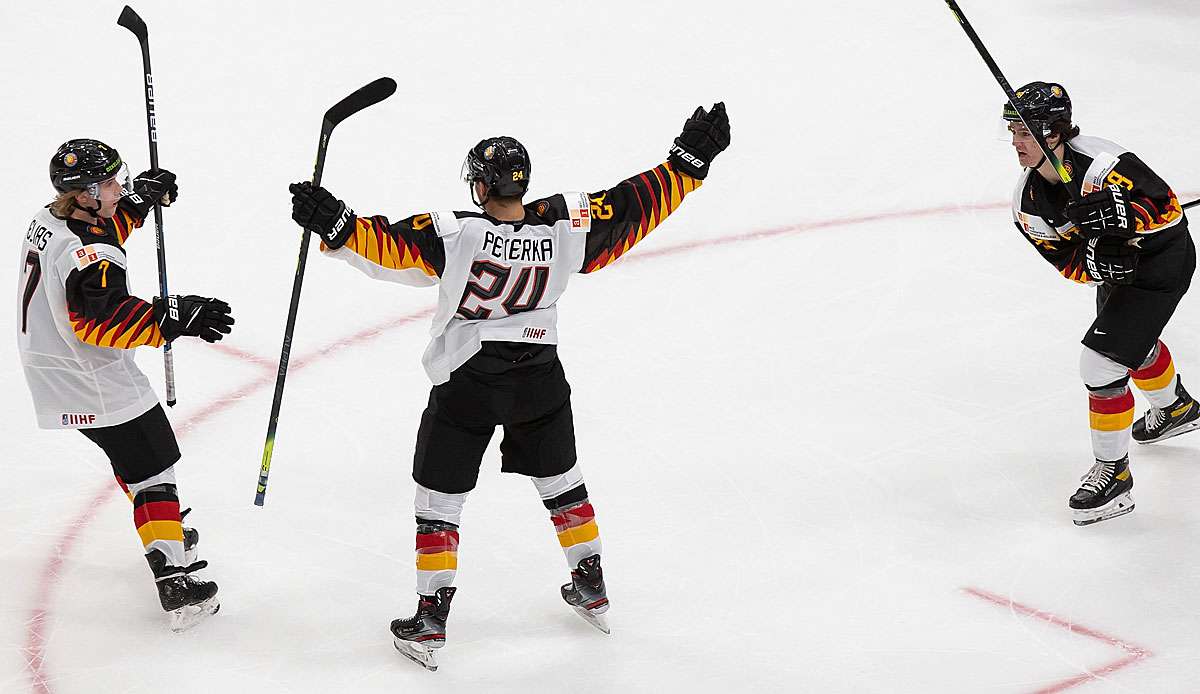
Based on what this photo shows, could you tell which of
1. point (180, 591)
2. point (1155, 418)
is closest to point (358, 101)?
point (180, 591)

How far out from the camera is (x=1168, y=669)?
3.41 metres

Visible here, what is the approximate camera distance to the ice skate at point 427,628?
343 centimetres

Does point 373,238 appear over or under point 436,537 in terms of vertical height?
over

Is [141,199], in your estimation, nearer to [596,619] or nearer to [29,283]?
[29,283]

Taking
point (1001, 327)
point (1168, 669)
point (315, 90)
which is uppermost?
point (315, 90)

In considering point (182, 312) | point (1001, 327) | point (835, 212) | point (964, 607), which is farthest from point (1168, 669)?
point (835, 212)

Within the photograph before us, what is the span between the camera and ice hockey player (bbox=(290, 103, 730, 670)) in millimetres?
3133

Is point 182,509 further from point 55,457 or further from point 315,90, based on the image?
point 315,90

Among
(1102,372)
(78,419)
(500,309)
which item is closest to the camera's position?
(500,309)

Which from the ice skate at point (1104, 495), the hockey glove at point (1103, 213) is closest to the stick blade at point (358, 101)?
the hockey glove at point (1103, 213)

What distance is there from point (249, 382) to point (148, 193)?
1.27 m

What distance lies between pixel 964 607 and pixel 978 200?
3.06 meters

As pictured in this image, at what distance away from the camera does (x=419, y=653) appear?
3443 millimetres

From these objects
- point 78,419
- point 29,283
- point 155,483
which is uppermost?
point 29,283
